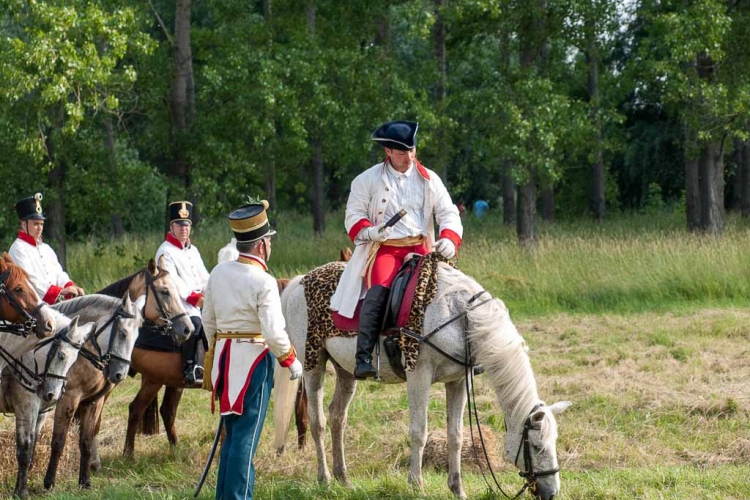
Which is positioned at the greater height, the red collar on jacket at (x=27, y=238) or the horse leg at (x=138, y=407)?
the red collar on jacket at (x=27, y=238)

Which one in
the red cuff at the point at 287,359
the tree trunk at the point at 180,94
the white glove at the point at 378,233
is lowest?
the red cuff at the point at 287,359

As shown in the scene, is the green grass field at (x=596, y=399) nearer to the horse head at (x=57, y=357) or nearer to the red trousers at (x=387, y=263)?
the horse head at (x=57, y=357)

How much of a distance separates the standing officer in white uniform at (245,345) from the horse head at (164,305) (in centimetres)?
214

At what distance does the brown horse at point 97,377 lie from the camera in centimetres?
806

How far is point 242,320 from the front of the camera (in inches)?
249

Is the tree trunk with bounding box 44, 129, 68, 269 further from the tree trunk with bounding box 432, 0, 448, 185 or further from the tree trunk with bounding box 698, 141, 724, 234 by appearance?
the tree trunk with bounding box 698, 141, 724, 234

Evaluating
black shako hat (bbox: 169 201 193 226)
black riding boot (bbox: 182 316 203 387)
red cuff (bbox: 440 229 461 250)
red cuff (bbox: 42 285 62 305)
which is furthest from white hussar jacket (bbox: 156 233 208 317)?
red cuff (bbox: 440 229 461 250)

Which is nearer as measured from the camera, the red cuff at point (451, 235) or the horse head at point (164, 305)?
the red cuff at point (451, 235)

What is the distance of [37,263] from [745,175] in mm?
21210

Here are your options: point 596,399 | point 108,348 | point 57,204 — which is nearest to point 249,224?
point 108,348

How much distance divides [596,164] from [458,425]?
894 inches

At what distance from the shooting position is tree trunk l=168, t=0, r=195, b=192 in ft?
67.7

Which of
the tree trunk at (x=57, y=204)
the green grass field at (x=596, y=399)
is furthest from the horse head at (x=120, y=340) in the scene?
the tree trunk at (x=57, y=204)

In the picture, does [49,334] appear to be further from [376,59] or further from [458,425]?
[376,59]
